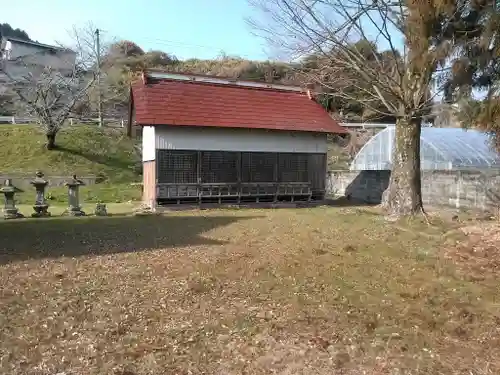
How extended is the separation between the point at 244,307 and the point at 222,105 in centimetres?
1266

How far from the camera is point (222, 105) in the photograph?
17047 millimetres

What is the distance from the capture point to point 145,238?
9.27 metres

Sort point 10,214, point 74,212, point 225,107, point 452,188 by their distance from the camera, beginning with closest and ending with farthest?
1. point 10,214
2. point 74,212
3. point 452,188
4. point 225,107

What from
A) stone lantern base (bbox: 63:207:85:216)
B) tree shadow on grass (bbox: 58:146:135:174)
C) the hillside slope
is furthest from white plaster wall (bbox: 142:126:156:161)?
tree shadow on grass (bbox: 58:146:135:174)

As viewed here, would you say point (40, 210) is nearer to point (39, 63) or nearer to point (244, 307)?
point (244, 307)

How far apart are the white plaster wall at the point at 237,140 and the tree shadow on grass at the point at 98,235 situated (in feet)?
12.1

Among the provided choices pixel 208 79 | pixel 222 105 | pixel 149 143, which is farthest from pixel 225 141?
pixel 208 79

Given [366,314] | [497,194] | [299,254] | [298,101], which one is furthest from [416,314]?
[298,101]

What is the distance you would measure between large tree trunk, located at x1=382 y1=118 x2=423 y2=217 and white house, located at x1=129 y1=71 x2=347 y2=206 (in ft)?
19.8

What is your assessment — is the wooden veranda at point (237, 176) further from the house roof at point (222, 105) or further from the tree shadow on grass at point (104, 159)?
the tree shadow on grass at point (104, 159)

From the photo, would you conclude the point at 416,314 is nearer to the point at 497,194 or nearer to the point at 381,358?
the point at 381,358

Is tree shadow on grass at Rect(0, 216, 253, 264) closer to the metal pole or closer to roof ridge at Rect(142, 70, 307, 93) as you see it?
roof ridge at Rect(142, 70, 307, 93)

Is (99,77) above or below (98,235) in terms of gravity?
above

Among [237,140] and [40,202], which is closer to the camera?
[40,202]
